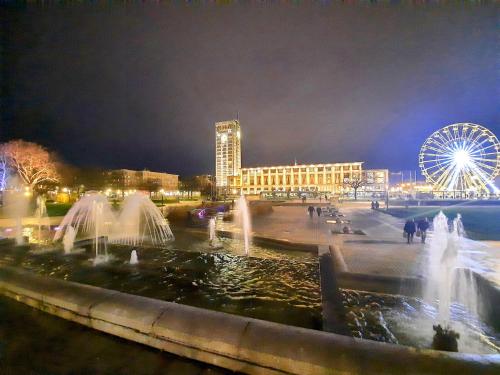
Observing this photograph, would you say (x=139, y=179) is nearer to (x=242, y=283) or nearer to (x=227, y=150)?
(x=227, y=150)

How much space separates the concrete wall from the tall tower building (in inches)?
6313

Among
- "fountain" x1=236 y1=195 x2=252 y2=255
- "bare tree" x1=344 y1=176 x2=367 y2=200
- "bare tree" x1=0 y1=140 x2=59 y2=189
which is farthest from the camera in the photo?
"bare tree" x1=344 y1=176 x2=367 y2=200

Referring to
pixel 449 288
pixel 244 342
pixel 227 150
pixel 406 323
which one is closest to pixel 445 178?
pixel 449 288

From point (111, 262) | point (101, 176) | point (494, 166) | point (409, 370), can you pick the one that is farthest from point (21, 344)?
point (101, 176)

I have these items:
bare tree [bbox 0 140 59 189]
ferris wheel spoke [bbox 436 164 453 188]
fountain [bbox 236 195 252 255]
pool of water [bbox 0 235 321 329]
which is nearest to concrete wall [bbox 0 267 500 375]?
pool of water [bbox 0 235 321 329]

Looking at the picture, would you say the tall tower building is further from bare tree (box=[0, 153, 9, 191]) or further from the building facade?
bare tree (box=[0, 153, 9, 191])

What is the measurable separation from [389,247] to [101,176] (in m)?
68.8

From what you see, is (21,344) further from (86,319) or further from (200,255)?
(200,255)

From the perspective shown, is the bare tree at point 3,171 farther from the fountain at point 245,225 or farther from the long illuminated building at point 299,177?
the long illuminated building at point 299,177

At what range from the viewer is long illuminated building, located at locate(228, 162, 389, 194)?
141m

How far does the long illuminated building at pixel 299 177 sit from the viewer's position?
140625 mm

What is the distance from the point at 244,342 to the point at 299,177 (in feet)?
505

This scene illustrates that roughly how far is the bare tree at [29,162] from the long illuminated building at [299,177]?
98188mm

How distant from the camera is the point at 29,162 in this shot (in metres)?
41.8
